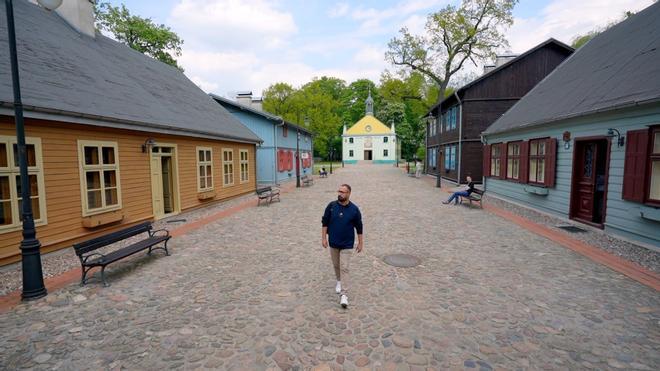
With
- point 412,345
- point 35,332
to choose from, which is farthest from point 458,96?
point 35,332

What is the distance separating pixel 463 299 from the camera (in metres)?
5.05

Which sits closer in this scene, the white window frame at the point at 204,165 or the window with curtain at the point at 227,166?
the white window frame at the point at 204,165

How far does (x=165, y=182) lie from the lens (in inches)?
480

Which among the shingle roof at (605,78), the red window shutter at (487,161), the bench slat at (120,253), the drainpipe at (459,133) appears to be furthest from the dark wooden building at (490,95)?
the bench slat at (120,253)

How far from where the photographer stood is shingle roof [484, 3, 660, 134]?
26.6 ft

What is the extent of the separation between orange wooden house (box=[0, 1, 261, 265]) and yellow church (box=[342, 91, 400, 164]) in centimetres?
5019

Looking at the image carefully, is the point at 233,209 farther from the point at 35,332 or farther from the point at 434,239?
the point at 35,332

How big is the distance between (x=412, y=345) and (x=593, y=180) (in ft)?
30.0

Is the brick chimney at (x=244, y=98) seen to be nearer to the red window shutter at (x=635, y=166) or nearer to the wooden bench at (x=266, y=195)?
the wooden bench at (x=266, y=195)

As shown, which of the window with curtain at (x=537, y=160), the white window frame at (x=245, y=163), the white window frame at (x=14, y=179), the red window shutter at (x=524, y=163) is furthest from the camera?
the white window frame at (x=245, y=163)

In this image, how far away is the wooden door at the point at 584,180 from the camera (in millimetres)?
9528

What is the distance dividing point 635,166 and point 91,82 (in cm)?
1475

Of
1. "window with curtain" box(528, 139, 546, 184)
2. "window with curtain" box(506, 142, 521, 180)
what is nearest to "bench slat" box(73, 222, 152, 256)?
"window with curtain" box(528, 139, 546, 184)

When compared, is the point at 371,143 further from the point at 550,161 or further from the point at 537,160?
the point at 550,161
